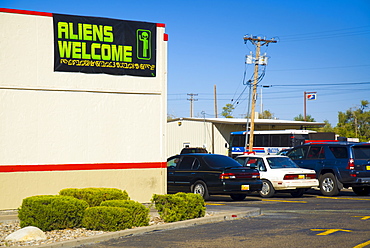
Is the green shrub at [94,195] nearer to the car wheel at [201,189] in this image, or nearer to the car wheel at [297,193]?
the car wheel at [201,189]

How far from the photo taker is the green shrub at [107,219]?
1097 cm

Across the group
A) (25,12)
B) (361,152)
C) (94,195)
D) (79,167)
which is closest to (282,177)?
(361,152)

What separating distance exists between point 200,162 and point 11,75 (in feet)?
24.9

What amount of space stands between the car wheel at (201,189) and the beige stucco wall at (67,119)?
11.1 ft

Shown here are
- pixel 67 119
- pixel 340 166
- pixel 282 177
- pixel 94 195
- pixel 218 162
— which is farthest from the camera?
pixel 340 166

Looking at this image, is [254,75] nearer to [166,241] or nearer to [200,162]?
[200,162]

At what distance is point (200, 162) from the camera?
1931 cm

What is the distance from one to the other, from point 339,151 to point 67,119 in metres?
11.3

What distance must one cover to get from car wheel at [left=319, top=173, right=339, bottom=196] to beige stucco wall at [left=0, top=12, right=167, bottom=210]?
8264 mm

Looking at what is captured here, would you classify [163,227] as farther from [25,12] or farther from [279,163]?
[279,163]

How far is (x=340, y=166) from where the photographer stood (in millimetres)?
21094

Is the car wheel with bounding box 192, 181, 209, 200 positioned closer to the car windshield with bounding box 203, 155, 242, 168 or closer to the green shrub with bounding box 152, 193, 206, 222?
the car windshield with bounding box 203, 155, 242, 168

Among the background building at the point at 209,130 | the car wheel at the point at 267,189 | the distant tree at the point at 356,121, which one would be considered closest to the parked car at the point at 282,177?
the car wheel at the point at 267,189

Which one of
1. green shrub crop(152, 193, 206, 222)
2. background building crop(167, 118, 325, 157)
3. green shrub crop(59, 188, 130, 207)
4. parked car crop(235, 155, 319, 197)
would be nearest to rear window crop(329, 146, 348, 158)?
parked car crop(235, 155, 319, 197)
